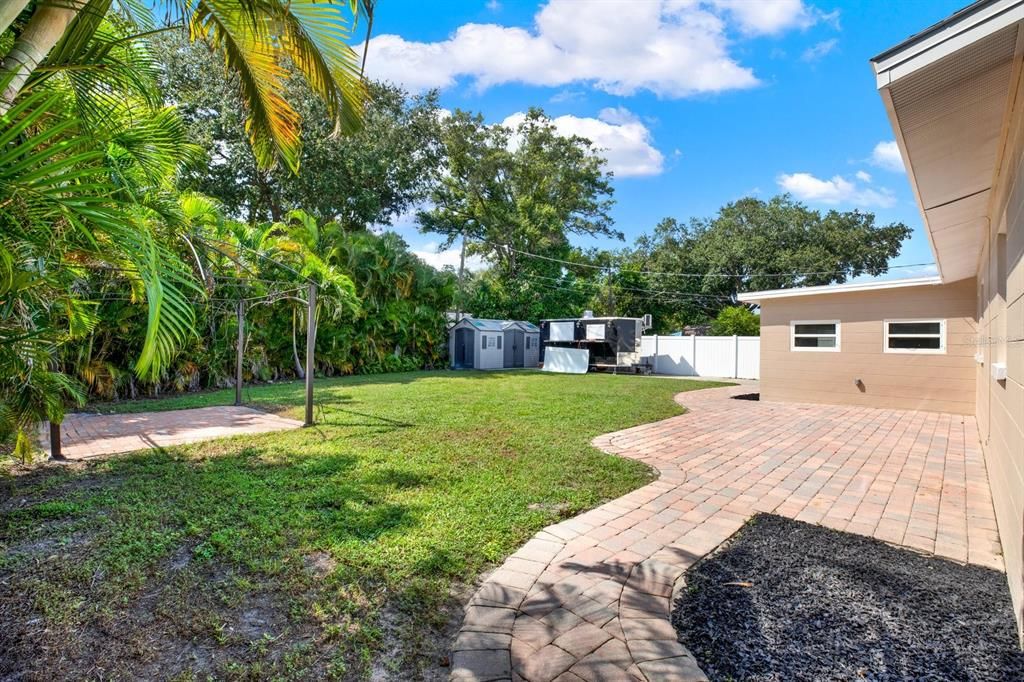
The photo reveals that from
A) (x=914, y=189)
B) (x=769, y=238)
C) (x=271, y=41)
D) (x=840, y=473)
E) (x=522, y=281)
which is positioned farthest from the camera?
(x=769, y=238)

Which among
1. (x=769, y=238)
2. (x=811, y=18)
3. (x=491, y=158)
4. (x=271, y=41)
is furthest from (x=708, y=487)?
(x=769, y=238)

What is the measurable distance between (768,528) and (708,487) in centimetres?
90

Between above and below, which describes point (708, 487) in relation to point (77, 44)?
below

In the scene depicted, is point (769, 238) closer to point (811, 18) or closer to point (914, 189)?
point (811, 18)

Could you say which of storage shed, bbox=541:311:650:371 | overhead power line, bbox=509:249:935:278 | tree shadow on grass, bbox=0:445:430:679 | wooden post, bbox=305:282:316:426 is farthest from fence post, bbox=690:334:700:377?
tree shadow on grass, bbox=0:445:430:679

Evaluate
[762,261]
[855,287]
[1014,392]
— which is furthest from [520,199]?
[1014,392]

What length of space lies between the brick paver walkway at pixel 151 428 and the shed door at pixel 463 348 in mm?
10449

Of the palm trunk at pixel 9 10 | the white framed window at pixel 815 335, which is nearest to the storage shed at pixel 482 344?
the white framed window at pixel 815 335

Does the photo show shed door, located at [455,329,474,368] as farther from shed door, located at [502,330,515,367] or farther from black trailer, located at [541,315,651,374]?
black trailer, located at [541,315,651,374]

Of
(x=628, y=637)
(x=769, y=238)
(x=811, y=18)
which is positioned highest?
(x=769, y=238)

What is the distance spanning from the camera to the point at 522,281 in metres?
23.6

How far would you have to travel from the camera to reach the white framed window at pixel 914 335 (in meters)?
8.80

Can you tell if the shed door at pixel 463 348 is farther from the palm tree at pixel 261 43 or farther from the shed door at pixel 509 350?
the palm tree at pixel 261 43

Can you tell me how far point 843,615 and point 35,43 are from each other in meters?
4.26
